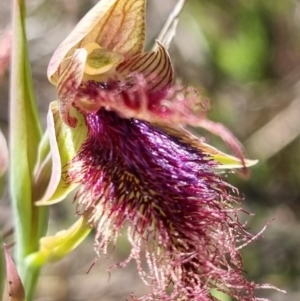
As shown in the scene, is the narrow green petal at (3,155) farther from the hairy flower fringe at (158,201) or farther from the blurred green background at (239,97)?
the blurred green background at (239,97)

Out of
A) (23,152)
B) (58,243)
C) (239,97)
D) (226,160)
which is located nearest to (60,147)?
(23,152)

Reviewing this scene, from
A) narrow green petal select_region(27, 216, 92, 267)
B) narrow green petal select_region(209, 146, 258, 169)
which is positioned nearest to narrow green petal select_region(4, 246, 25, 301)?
narrow green petal select_region(27, 216, 92, 267)

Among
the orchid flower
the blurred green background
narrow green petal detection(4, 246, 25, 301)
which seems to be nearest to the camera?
narrow green petal detection(4, 246, 25, 301)

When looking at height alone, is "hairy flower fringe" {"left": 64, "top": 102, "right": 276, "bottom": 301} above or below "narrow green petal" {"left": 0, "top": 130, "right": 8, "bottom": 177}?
below

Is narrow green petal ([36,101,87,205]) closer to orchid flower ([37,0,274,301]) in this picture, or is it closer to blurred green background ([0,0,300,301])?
orchid flower ([37,0,274,301])

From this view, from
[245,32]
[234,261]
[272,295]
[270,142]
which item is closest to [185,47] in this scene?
[245,32]

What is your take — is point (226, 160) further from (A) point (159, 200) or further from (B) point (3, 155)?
(B) point (3, 155)

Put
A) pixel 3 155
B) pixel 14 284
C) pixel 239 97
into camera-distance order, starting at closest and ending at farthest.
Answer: pixel 14 284
pixel 3 155
pixel 239 97
